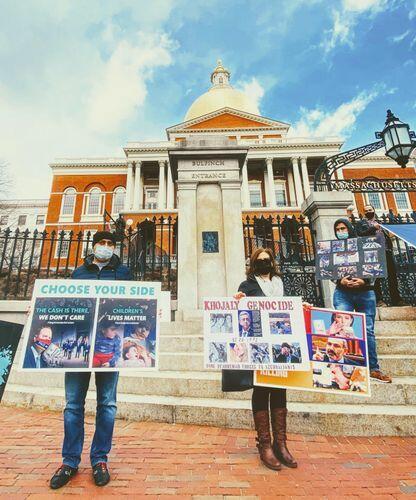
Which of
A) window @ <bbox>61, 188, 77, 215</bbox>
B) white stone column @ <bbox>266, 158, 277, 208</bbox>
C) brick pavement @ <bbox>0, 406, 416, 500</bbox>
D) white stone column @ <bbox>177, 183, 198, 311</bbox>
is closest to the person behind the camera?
brick pavement @ <bbox>0, 406, 416, 500</bbox>

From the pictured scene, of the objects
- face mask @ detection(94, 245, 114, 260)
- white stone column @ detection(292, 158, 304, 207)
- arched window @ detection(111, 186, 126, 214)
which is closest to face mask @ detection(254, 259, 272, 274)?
face mask @ detection(94, 245, 114, 260)

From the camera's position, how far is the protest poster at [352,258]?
13.7 ft

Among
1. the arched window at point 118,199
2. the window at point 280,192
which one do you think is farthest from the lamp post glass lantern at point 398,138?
the arched window at point 118,199

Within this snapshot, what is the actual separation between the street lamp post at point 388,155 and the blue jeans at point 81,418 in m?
→ 6.35

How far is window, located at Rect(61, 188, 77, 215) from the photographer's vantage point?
135 feet

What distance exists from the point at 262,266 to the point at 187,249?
3590mm

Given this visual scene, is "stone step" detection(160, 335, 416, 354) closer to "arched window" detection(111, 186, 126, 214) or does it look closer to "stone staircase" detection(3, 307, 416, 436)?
"stone staircase" detection(3, 307, 416, 436)

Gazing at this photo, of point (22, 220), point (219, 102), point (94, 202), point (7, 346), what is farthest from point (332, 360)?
point (22, 220)

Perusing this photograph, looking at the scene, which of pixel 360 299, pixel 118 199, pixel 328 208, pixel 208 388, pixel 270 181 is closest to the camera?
pixel 208 388

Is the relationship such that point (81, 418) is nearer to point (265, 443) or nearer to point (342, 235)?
point (265, 443)

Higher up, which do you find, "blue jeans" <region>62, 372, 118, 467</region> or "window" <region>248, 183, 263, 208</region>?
"window" <region>248, 183, 263, 208</region>

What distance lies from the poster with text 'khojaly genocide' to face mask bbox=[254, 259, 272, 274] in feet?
3.68

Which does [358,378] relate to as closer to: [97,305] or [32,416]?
[97,305]

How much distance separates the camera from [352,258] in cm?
432
